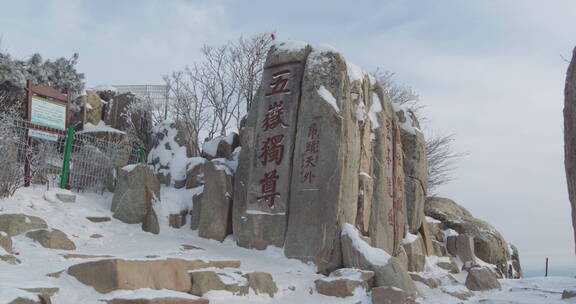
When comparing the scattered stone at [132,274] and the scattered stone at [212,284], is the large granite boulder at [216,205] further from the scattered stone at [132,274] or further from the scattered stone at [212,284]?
the scattered stone at [132,274]

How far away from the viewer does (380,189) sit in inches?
454

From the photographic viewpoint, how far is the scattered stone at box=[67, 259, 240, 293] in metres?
6.20

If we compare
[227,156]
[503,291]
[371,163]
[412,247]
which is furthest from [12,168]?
[503,291]

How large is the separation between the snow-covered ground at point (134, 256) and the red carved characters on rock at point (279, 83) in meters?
3.27

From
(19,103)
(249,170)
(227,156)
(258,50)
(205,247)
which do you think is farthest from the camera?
(258,50)

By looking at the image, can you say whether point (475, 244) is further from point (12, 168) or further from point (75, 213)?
point (12, 168)

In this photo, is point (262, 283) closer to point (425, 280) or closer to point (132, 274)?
point (132, 274)

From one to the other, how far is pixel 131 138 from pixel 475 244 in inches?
457

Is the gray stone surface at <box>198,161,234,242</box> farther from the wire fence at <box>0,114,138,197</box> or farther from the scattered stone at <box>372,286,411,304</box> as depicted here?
the scattered stone at <box>372,286,411,304</box>

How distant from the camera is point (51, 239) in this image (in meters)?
8.17

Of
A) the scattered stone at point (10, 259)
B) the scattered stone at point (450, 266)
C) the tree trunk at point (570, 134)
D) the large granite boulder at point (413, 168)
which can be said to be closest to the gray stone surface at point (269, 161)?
the scattered stone at point (10, 259)

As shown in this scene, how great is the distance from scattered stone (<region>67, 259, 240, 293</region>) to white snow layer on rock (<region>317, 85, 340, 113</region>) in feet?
14.8

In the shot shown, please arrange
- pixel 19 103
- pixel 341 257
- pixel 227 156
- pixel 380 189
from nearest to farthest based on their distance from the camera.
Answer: pixel 341 257 < pixel 380 189 < pixel 227 156 < pixel 19 103

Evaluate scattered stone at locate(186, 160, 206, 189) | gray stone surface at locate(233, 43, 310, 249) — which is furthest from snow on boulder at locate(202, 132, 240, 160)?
gray stone surface at locate(233, 43, 310, 249)
